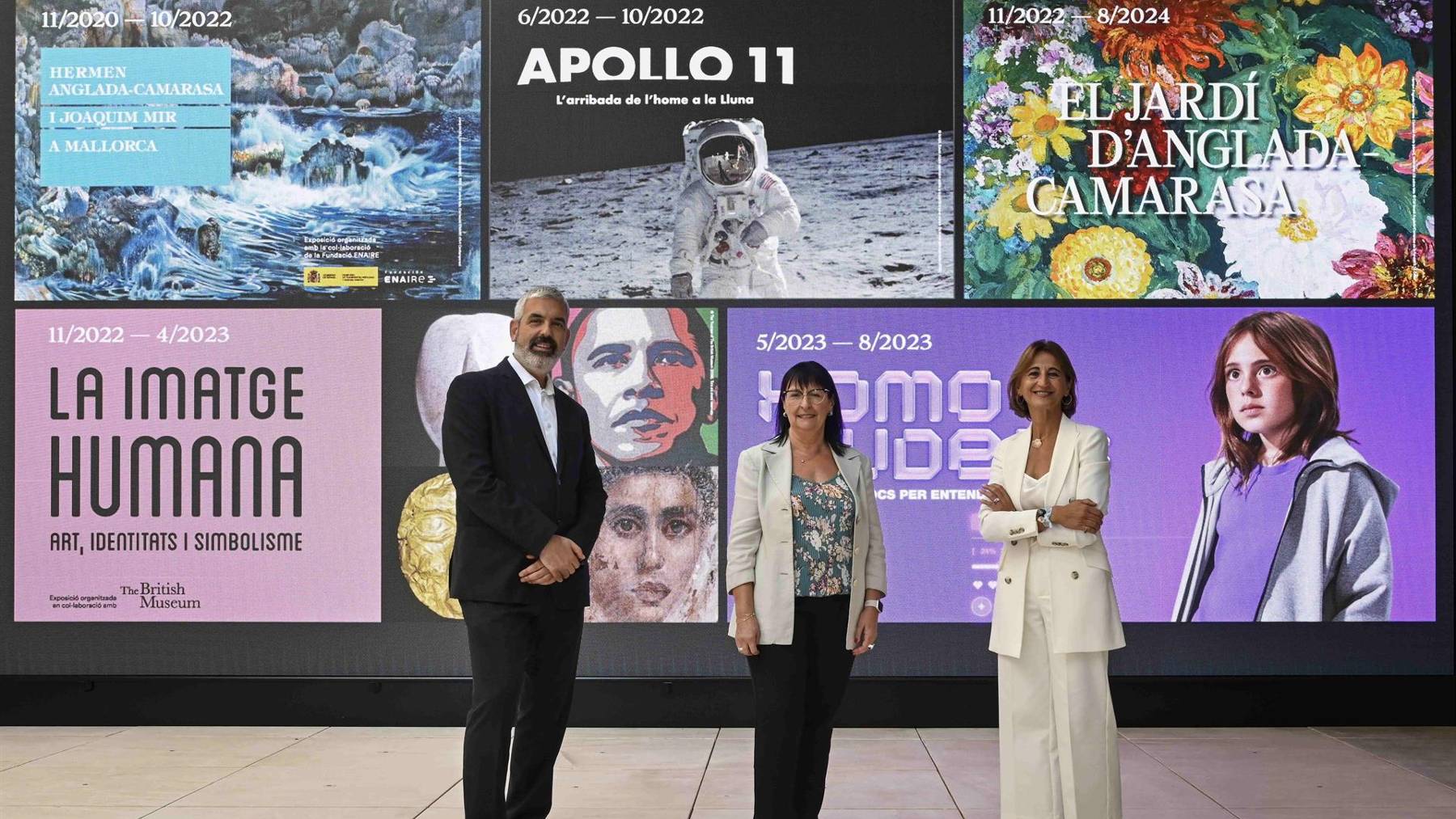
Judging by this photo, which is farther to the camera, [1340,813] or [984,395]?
[984,395]

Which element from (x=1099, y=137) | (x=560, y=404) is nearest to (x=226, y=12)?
(x=560, y=404)

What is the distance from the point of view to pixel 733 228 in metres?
6.09

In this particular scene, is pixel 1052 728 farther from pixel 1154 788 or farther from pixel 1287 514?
pixel 1287 514

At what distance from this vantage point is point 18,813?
14.6 feet

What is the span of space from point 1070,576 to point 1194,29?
3503 millimetres

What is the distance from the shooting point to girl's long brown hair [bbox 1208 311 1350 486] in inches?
236

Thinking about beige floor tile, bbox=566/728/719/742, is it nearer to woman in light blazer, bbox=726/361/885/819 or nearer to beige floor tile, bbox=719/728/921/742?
beige floor tile, bbox=719/728/921/742

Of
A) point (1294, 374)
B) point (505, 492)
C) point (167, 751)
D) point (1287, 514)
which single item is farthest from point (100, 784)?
point (1294, 374)

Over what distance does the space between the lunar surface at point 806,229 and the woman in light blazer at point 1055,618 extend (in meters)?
2.25

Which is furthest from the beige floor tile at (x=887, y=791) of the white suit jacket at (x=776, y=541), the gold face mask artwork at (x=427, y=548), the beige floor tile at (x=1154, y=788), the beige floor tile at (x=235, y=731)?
the beige floor tile at (x=235, y=731)

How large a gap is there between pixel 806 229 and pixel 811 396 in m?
2.43

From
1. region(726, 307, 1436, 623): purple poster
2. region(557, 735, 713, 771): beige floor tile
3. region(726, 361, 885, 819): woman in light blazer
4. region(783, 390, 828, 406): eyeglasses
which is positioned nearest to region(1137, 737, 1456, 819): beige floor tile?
region(726, 307, 1436, 623): purple poster

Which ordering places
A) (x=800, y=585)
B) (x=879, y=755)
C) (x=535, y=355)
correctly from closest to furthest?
(x=800, y=585), (x=535, y=355), (x=879, y=755)

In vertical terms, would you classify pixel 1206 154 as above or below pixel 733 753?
above
